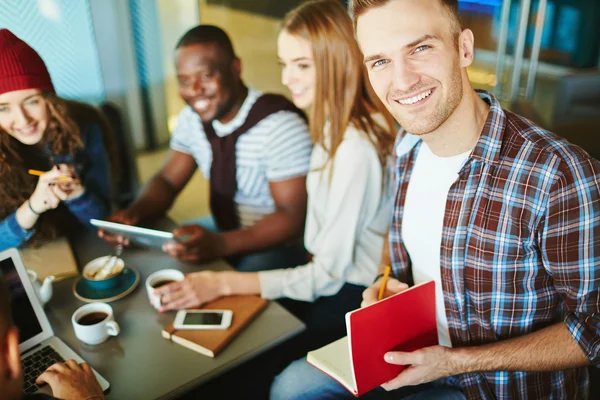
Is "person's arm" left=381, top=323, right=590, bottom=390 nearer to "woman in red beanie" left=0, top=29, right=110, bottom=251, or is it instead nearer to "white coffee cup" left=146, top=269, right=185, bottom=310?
"white coffee cup" left=146, top=269, right=185, bottom=310

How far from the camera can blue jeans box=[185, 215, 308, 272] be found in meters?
1.94

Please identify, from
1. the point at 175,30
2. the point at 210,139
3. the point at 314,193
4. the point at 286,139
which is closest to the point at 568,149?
the point at 314,193

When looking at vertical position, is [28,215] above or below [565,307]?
above

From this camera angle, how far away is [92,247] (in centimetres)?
155

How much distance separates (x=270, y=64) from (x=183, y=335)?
4.08 feet

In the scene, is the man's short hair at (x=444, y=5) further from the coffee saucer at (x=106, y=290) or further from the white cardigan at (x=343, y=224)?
the coffee saucer at (x=106, y=290)

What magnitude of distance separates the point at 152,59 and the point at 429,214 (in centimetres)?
127

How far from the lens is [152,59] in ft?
6.56

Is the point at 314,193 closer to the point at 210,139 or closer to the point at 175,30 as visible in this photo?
the point at 210,139

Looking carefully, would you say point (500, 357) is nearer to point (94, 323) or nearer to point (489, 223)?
point (489, 223)

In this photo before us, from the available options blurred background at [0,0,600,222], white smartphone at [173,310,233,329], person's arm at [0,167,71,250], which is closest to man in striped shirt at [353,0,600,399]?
blurred background at [0,0,600,222]

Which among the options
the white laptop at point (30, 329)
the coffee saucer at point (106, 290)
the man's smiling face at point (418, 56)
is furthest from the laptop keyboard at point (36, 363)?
the man's smiling face at point (418, 56)

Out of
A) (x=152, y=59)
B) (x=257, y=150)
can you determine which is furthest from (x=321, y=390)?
(x=152, y=59)

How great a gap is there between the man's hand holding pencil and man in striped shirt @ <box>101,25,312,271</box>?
0.56 m
